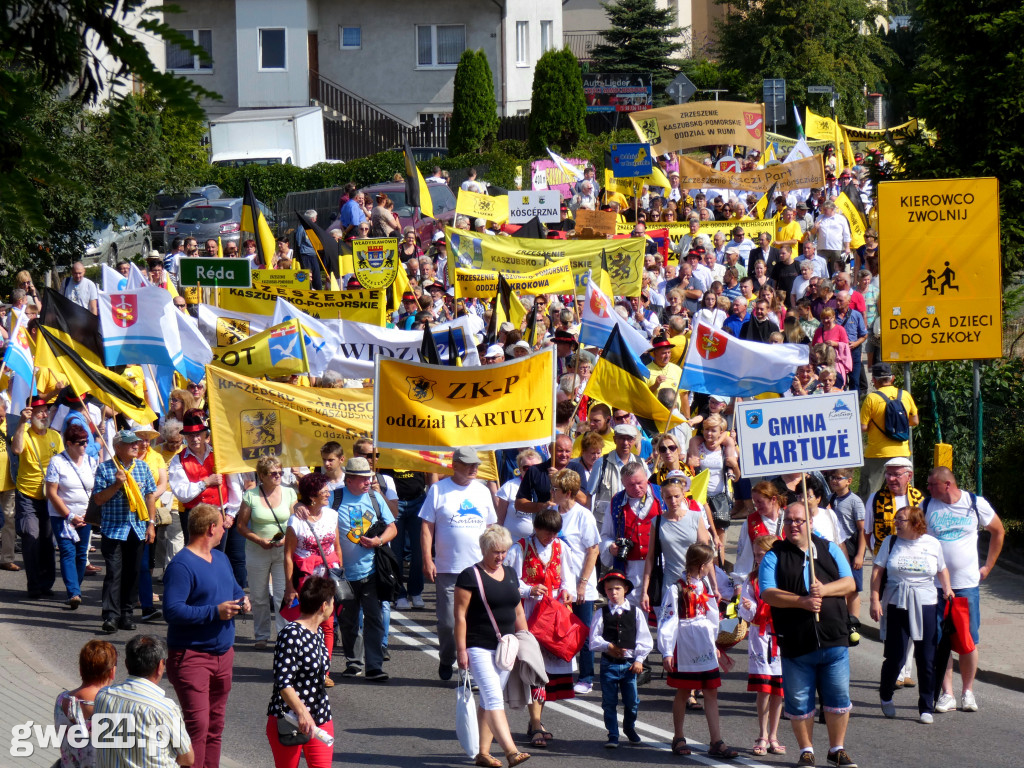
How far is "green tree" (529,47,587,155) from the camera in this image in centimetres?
4703

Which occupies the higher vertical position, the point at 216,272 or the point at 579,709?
the point at 216,272

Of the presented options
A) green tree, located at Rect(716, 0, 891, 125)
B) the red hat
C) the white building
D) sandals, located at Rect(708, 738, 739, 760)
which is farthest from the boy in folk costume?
green tree, located at Rect(716, 0, 891, 125)

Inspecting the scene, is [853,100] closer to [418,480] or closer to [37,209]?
[418,480]

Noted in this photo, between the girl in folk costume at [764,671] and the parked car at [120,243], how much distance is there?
70.0 ft

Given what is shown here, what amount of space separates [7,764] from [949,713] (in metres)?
6.23

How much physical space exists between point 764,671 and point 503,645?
1.79 meters

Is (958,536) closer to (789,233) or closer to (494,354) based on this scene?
(494,354)

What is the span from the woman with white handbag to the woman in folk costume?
1.69 ft

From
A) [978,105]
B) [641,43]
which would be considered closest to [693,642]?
[978,105]

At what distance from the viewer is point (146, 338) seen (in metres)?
13.6

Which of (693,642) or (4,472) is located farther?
(4,472)

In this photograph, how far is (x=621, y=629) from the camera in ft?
29.8

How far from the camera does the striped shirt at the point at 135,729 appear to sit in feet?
20.1

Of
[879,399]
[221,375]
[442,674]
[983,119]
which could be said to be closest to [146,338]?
[221,375]
